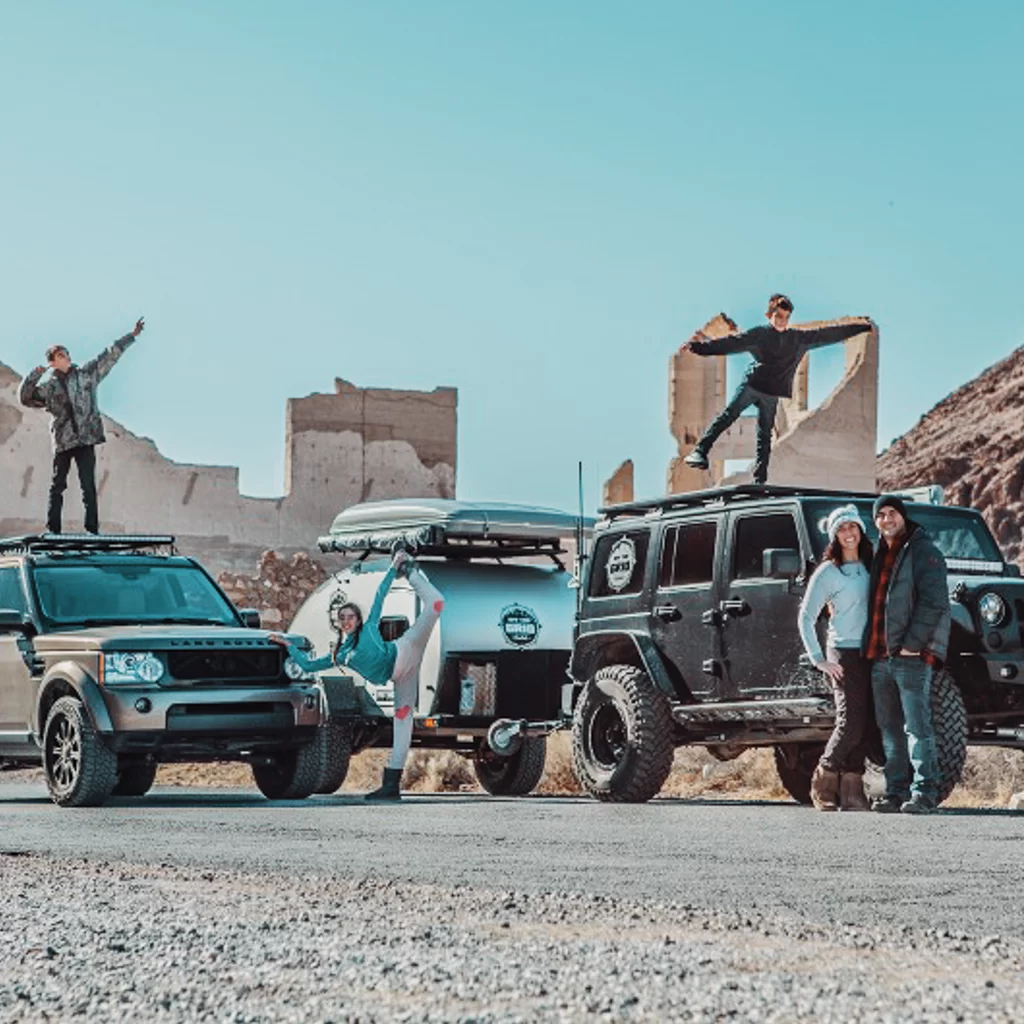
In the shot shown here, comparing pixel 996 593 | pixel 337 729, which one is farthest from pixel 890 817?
pixel 337 729

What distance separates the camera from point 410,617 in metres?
19.2

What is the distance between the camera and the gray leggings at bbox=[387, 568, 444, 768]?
57.3ft

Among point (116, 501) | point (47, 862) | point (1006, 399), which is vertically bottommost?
point (47, 862)

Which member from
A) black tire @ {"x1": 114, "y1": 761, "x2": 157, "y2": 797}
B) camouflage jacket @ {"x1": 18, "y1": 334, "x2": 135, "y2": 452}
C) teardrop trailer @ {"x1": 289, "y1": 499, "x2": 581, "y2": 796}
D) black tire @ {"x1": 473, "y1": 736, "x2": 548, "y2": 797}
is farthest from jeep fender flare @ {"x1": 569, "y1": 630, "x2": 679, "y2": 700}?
camouflage jacket @ {"x1": 18, "y1": 334, "x2": 135, "y2": 452}

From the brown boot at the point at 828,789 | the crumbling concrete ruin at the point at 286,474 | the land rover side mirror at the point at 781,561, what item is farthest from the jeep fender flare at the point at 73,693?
the crumbling concrete ruin at the point at 286,474

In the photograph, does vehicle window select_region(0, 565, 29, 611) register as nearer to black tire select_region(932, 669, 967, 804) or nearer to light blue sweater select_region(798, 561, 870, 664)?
light blue sweater select_region(798, 561, 870, 664)

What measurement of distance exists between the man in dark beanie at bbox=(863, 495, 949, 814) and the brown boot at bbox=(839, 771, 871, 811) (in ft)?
0.67

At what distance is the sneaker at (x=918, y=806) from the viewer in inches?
550

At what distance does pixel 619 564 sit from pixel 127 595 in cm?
392

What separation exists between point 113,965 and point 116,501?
37278 mm

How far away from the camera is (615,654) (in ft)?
56.7

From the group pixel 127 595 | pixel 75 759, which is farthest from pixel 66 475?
pixel 75 759

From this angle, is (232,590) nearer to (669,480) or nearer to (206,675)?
Result: (669,480)

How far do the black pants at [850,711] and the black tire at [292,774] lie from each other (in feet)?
14.4
